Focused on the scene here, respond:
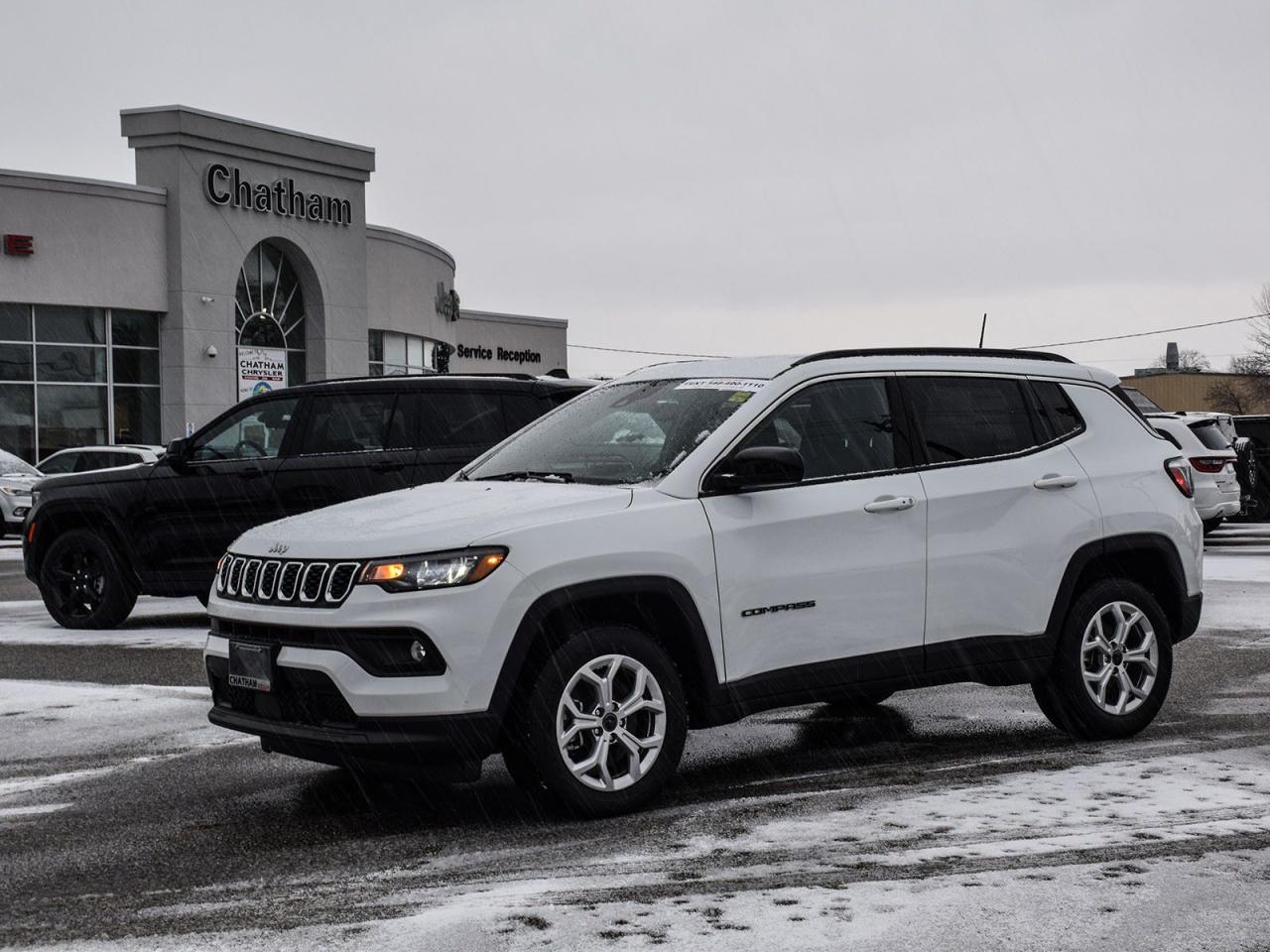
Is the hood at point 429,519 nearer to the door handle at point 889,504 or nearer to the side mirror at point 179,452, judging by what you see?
the door handle at point 889,504

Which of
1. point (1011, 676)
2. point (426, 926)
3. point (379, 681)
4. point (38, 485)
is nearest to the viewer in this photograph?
point (426, 926)

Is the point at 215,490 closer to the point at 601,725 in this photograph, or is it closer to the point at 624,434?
the point at 624,434

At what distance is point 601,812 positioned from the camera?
5.89 metres

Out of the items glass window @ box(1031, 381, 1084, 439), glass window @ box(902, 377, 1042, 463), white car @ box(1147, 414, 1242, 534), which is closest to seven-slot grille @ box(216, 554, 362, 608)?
glass window @ box(902, 377, 1042, 463)

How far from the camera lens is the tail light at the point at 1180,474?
25.6ft

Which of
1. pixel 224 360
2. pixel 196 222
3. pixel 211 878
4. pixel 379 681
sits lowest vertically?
pixel 211 878

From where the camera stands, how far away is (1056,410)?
7.61 meters

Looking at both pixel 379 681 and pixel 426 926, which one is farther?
pixel 379 681

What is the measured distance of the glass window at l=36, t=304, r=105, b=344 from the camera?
34969 mm

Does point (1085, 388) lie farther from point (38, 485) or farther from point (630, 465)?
point (38, 485)

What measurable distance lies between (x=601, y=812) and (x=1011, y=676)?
2.19 metres

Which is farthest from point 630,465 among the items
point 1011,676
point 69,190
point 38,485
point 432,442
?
point 69,190

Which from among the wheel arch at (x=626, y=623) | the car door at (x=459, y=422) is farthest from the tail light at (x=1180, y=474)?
the car door at (x=459, y=422)

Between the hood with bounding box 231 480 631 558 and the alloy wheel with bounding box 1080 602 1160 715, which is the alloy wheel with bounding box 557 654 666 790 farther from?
the alloy wheel with bounding box 1080 602 1160 715
